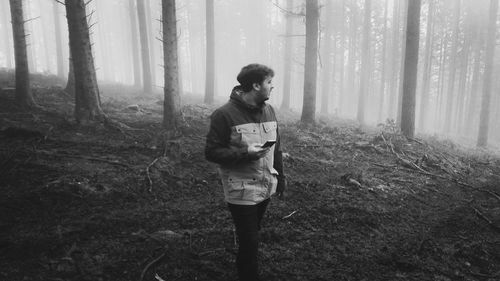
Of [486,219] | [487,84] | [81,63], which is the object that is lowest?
[486,219]

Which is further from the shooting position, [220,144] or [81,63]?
[81,63]

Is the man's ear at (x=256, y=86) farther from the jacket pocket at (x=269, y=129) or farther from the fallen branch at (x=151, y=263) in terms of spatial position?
the fallen branch at (x=151, y=263)

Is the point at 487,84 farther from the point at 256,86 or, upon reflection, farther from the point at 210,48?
the point at 256,86

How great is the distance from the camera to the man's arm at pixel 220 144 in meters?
3.20

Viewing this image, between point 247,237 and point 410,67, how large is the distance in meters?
12.0

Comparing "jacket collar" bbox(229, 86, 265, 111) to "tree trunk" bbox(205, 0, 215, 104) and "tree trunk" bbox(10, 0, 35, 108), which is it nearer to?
"tree trunk" bbox(10, 0, 35, 108)

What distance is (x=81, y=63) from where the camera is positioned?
8.70m

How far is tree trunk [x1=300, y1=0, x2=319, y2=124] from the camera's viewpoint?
13.1 meters

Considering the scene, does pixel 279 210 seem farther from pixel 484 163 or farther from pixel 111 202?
pixel 484 163

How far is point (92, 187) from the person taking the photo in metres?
5.91

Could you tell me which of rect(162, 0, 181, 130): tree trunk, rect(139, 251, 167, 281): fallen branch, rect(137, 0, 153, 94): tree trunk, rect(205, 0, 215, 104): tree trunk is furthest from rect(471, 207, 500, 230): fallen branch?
rect(137, 0, 153, 94): tree trunk

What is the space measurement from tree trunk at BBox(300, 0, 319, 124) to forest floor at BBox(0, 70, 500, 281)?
3.92m

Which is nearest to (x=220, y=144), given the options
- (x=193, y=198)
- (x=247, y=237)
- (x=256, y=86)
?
(x=256, y=86)

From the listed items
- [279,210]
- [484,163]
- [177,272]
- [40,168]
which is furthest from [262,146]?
[484,163]
